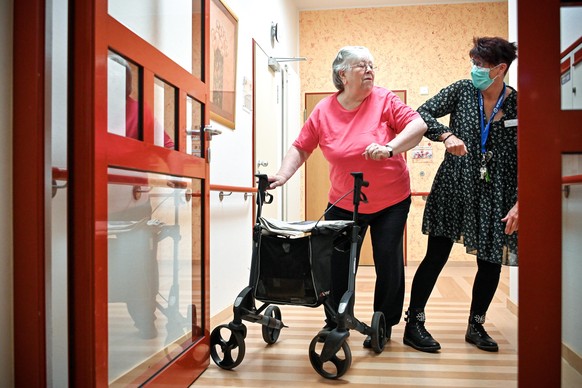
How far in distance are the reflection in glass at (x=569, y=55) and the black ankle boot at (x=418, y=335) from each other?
1.49m

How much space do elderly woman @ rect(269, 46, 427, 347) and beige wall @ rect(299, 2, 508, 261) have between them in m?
3.69

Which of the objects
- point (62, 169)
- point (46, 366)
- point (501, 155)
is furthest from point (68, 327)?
point (501, 155)

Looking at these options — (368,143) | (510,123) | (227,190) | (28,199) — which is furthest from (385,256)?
(28,199)

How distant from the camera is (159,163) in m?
1.82

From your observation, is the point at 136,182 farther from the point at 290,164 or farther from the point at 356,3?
the point at 356,3

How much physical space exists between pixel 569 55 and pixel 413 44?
5177 millimetres

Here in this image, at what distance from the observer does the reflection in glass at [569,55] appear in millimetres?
1261

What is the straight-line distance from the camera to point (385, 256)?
247 centimetres

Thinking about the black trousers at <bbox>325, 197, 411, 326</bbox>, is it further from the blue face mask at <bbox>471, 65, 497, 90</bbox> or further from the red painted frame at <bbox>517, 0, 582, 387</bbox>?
the red painted frame at <bbox>517, 0, 582, 387</bbox>

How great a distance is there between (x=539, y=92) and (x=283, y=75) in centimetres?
395

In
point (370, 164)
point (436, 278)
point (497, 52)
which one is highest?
point (497, 52)

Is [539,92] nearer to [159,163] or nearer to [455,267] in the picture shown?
[159,163]

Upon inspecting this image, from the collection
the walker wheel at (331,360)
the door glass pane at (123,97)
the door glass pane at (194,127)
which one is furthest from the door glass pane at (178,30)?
the walker wheel at (331,360)

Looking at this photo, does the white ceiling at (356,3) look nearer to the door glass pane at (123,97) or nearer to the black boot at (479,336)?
the black boot at (479,336)
